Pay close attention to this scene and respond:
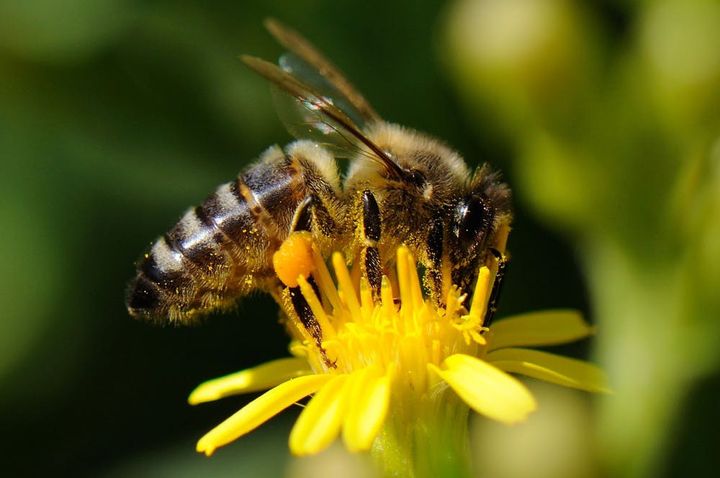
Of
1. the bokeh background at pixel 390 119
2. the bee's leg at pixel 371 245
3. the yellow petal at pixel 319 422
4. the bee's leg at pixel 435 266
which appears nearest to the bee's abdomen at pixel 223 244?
the bee's leg at pixel 371 245

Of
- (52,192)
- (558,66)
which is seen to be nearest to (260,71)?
(558,66)

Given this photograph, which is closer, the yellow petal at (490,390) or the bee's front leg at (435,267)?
the yellow petal at (490,390)

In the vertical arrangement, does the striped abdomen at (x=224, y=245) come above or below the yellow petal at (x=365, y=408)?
above

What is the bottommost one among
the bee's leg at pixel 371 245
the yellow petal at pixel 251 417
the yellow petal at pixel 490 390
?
the yellow petal at pixel 490 390

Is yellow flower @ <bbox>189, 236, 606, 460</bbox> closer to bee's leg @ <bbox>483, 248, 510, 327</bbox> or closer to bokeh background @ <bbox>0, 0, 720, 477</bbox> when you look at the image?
bee's leg @ <bbox>483, 248, 510, 327</bbox>

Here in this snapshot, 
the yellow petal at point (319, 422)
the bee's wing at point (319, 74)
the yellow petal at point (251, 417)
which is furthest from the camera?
the bee's wing at point (319, 74)

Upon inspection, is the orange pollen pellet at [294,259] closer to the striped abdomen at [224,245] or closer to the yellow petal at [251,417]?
the striped abdomen at [224,245]

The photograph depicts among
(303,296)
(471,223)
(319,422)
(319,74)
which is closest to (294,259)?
(303,296)

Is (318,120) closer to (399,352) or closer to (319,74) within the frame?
(319,74)
